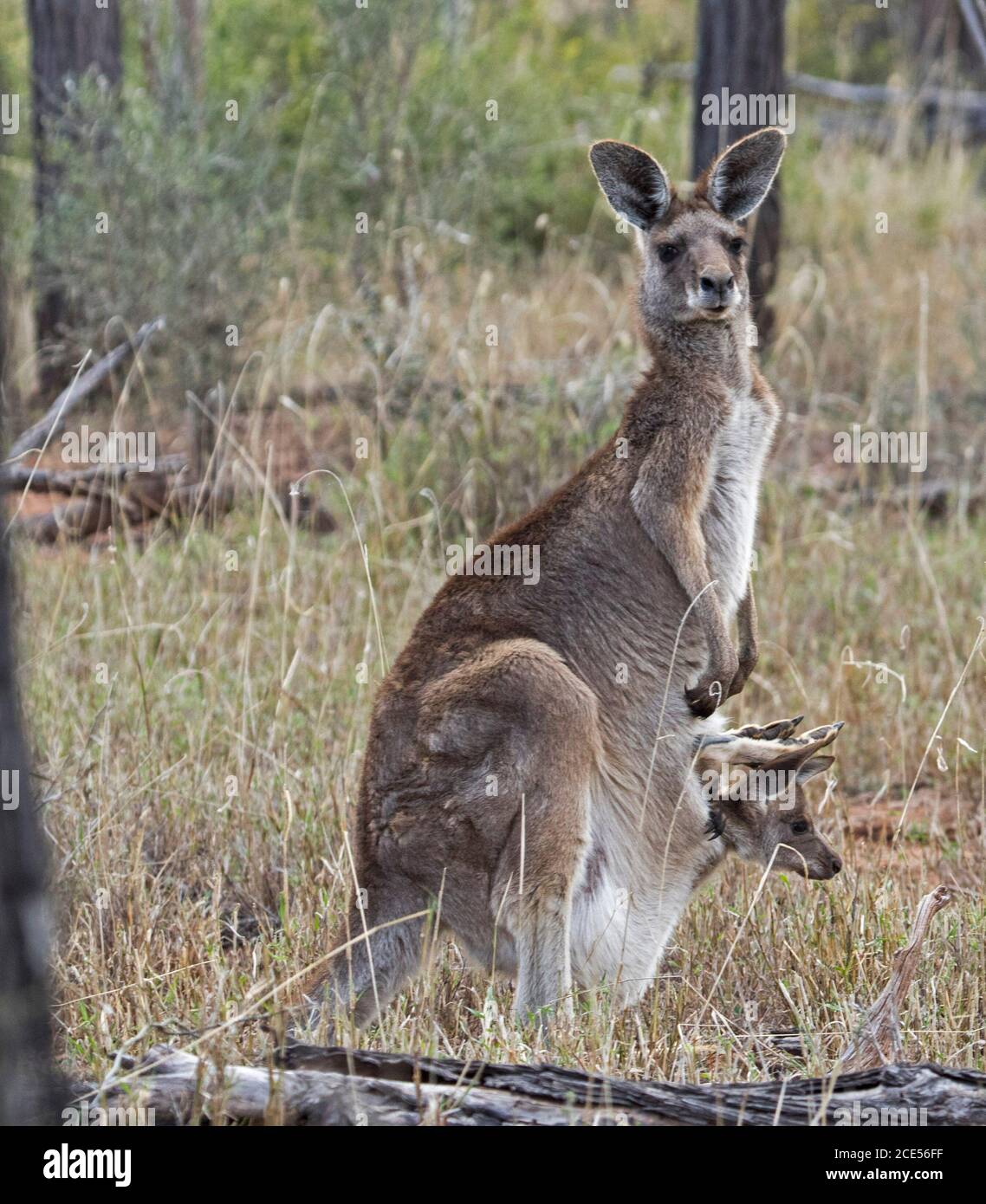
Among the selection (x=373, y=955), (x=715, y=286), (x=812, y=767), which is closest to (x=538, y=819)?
(x=373, y=955)

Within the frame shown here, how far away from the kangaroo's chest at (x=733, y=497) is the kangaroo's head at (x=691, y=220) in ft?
0.92

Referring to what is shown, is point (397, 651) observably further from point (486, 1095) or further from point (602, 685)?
point (486, 1095)

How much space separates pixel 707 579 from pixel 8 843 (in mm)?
2339

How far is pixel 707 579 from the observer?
397 centimetres

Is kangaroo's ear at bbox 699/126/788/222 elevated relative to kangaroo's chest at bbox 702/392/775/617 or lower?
elevated

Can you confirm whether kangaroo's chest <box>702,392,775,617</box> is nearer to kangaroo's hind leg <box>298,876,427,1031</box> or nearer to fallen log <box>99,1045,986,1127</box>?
kangaroo's hind leg <box>298,876,427,1031</box>

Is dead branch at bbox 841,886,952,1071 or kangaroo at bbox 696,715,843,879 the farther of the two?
kangaroo at bbox 696,715,843,879

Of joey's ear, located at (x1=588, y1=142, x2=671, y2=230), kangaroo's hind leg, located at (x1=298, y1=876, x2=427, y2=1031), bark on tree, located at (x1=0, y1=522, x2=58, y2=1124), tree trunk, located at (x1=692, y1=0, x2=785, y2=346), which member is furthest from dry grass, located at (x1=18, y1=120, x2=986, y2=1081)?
joey's ear, located at (x1=588, y1=142, x2=671, y2=230)

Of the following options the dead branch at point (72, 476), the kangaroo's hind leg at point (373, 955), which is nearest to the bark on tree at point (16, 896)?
the kangaroo's hind leg at point (373, 955)

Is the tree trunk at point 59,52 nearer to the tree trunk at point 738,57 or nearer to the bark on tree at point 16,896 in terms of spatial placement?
the tree trunk at point 738,57

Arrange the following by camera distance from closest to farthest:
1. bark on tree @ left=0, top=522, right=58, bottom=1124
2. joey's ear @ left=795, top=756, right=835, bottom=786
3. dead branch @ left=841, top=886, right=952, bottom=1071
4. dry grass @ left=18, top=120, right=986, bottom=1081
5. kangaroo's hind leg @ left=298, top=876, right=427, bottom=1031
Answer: bark on tree @ left=0, top=522, right=58, bottom=1124, dead branch @ left=841, top=886, right=952, bottom=1071, kangaroo's hind leg @ left=298, top=876, right=427, bottom=1031, dry grass @ left=18, top=120, right=986, bottom=1081, joey's ear @ left=795, top=756, right=835, bottom=786

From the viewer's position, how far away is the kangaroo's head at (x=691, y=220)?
4.16 meters

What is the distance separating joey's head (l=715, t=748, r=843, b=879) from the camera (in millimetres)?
4203

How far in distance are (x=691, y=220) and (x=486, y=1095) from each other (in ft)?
8.29
